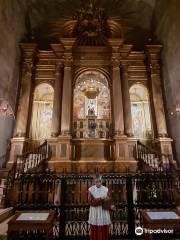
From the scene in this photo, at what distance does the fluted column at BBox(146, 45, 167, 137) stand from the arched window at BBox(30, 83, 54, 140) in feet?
22.8

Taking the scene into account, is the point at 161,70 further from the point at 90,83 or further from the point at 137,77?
the point at 90,83

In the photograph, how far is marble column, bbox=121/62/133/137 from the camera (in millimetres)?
11543

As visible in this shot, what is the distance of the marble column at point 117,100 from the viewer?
11320mm

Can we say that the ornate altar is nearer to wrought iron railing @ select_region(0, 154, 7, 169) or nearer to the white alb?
wrought iron railing @ select_region(0, 154, 7, 169)

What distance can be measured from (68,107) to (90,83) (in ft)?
9.43

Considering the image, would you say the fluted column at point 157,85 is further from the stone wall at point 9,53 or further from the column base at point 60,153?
the stone wall at point 9,53

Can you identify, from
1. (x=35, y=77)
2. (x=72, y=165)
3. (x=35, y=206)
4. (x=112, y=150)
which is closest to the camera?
(x=35, y=206)

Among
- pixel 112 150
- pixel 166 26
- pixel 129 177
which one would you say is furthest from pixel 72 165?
pixel 166 26

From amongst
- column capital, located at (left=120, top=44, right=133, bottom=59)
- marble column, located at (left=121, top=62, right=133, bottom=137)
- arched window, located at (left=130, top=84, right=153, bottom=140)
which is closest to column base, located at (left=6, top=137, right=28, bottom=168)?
marble column, located at (left=121, top=62, right=133, bottom=137)

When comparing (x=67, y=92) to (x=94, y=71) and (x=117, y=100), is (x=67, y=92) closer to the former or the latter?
(x=94, y=71)

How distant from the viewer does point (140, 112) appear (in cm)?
1441

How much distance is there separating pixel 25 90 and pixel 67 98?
8.95 ft

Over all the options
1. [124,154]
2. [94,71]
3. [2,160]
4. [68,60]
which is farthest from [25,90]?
[124,154]

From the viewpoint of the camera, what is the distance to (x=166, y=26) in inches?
481
